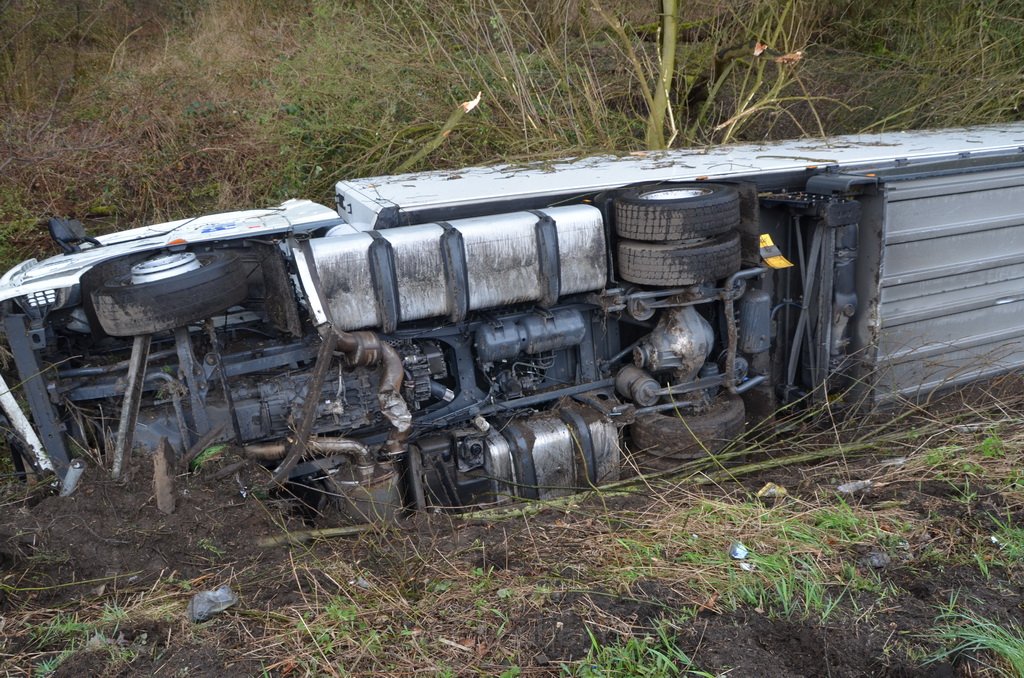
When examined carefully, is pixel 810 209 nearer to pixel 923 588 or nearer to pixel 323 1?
pixel 923 588

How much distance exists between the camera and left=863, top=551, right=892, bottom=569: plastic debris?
2809mm

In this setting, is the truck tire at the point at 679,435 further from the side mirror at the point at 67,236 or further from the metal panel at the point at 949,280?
the side mirror at the point at 67,236

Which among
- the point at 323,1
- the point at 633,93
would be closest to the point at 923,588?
the point at 633,93

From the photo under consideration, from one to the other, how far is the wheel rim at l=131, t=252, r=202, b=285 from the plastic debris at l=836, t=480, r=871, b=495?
2.92 meters

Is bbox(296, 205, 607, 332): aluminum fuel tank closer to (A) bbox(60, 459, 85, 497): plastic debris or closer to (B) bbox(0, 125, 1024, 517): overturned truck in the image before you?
(B) bbox(0, 125, 1024, 517): overturned truck

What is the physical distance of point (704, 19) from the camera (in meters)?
7.67

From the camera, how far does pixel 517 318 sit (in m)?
3.87

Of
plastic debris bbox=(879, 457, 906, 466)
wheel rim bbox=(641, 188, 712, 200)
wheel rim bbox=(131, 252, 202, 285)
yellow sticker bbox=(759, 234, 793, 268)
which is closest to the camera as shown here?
wheel rim bbox=(131, 252, 202, 285)

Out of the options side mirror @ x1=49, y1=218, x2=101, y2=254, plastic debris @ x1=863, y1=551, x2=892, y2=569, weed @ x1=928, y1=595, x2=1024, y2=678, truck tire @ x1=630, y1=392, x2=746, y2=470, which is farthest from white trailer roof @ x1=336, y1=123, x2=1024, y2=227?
weed @ x1=928, y1=595, x2=1024, y2=678

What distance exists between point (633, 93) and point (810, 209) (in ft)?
12.5

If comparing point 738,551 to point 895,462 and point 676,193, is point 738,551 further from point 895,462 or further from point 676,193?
point 676,193

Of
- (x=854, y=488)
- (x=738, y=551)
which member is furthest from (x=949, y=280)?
(x=738, y=551)

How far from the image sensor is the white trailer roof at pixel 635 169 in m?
3.99

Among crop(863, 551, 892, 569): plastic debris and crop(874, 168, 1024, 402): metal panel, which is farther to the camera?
crop(874, 168, 1024, 402): metal panel
